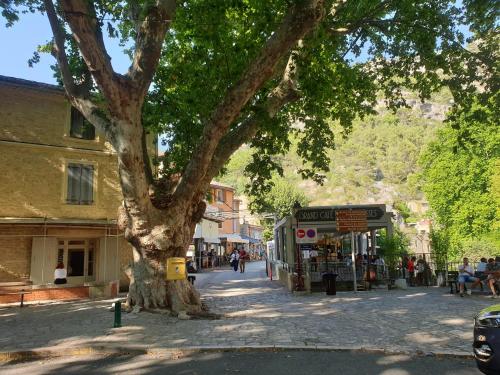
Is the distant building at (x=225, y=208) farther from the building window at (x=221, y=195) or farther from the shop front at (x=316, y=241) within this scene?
the shop front at (x=316, y=241)

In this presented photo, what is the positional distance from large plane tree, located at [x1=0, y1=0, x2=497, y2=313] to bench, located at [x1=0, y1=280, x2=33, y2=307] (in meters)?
6.05

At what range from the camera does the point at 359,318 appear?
10883 millimetres

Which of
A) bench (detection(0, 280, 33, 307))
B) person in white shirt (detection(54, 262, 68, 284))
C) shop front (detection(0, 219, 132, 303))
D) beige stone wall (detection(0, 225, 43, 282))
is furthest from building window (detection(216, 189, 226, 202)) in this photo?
bench (detection(0, 280, 33, 307))

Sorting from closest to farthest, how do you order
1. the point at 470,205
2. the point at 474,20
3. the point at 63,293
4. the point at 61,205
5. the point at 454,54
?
1. the point at 474,20
2. the point at 454,54
3. the point at 63,293
4. the point at 61,205
5. the point at 470,205

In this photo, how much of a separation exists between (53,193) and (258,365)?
14952 millimetres

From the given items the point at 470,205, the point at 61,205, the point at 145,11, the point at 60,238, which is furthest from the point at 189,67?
the point at 470,205

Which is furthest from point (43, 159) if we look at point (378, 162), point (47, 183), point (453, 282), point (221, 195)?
point (378, 162)

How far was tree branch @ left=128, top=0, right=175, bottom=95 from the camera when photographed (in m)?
10.5

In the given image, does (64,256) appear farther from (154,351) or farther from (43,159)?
(154,351)

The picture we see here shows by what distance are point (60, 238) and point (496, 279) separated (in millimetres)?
17459

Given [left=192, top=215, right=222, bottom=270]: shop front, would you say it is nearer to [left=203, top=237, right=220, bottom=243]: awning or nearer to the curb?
[left=203, top=237, right=220, bottom=243]: awning

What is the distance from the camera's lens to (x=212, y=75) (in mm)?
14359

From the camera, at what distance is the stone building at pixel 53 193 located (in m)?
17.8

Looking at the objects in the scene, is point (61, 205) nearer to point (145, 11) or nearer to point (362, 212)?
point (145, 11)
